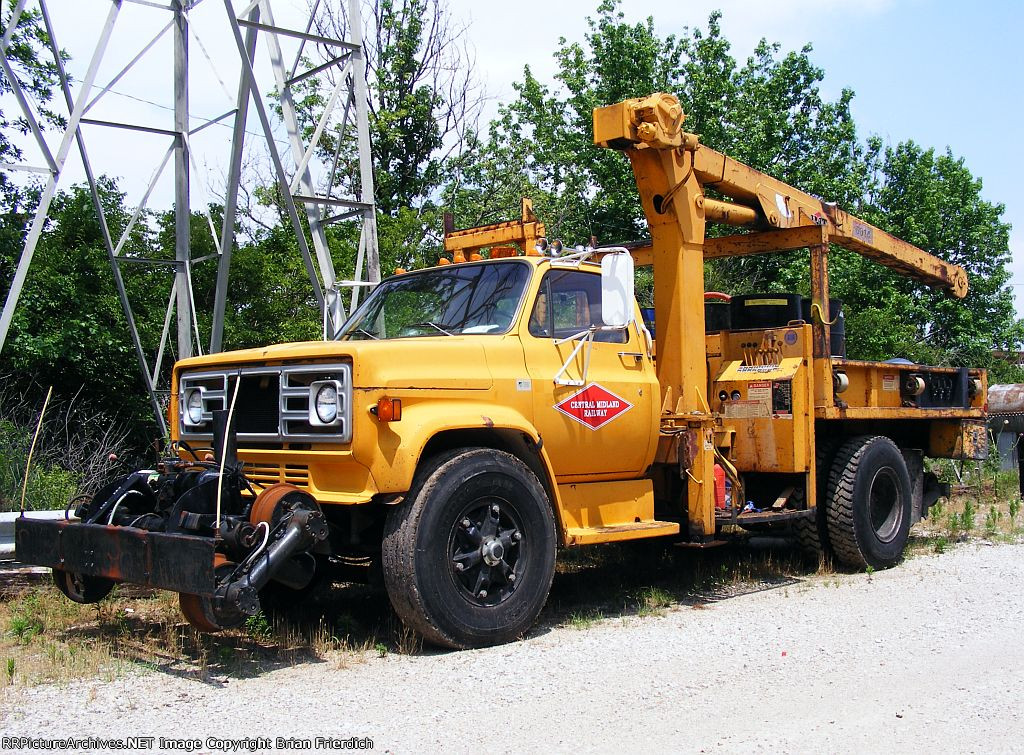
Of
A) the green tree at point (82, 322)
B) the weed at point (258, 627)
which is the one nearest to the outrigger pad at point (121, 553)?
the weed at point (258, 627)

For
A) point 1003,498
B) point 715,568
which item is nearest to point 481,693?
point 715,568

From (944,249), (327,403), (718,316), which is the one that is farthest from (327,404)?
(944,249)

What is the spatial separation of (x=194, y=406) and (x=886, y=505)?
20.8ft

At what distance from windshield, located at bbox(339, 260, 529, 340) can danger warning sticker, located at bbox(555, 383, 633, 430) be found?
674 mm

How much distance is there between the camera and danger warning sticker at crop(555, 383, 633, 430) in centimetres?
686

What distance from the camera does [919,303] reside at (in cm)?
2973

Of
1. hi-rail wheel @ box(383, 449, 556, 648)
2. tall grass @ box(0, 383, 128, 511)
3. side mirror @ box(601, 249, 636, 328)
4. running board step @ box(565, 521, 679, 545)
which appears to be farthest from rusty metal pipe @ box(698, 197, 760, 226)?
tall grass @ box(0, 383, 128, 511)

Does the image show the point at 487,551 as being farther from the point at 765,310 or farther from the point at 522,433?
the point at 765,310

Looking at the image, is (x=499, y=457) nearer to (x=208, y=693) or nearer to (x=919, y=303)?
(x=208, y=693)

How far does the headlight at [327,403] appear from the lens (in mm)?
5742

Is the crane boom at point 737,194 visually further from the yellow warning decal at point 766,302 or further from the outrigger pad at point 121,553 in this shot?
the outrigger pad at point 121,553

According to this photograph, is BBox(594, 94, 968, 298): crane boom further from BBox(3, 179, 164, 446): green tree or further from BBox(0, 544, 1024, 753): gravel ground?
BBox(3, 179, 164, 446): green tree

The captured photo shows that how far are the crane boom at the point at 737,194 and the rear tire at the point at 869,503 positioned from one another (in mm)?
1987

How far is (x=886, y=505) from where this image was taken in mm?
9617
